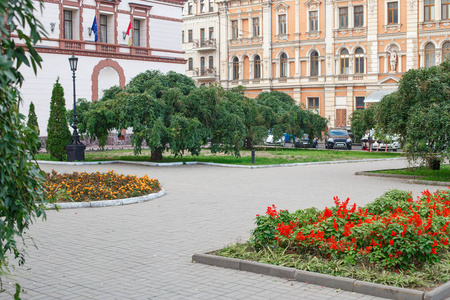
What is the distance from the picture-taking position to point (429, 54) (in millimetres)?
49750

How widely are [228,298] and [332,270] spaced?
1.38m

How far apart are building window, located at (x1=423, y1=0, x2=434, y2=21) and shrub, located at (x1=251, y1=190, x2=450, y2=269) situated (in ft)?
147

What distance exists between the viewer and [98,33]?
38812 millimetres

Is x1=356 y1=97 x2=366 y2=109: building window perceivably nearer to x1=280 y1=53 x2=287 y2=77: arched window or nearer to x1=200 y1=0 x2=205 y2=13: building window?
x1=280 y1=53 x2=287 y2=77: arched window

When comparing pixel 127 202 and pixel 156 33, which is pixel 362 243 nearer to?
pixel 127 202

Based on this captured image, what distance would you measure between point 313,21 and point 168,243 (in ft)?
164

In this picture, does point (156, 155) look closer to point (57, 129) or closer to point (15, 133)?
point (57, 129)

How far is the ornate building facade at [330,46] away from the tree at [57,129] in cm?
3145

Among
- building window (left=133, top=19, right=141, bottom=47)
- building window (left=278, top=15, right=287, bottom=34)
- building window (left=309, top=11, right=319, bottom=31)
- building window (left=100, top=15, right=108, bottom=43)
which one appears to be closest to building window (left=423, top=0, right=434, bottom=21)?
building window (left=309, top=11, right=319, bottom=31)

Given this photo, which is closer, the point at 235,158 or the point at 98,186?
the point at 98,186

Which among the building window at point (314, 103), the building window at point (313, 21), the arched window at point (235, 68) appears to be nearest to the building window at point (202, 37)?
the arched window at point (235, 68)

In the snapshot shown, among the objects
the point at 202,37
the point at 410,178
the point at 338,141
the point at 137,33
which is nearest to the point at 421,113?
the point at 410,178

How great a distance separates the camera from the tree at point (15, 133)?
3.83 metres

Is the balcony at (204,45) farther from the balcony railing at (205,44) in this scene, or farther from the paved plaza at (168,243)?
the paved plaza at (168,243)
